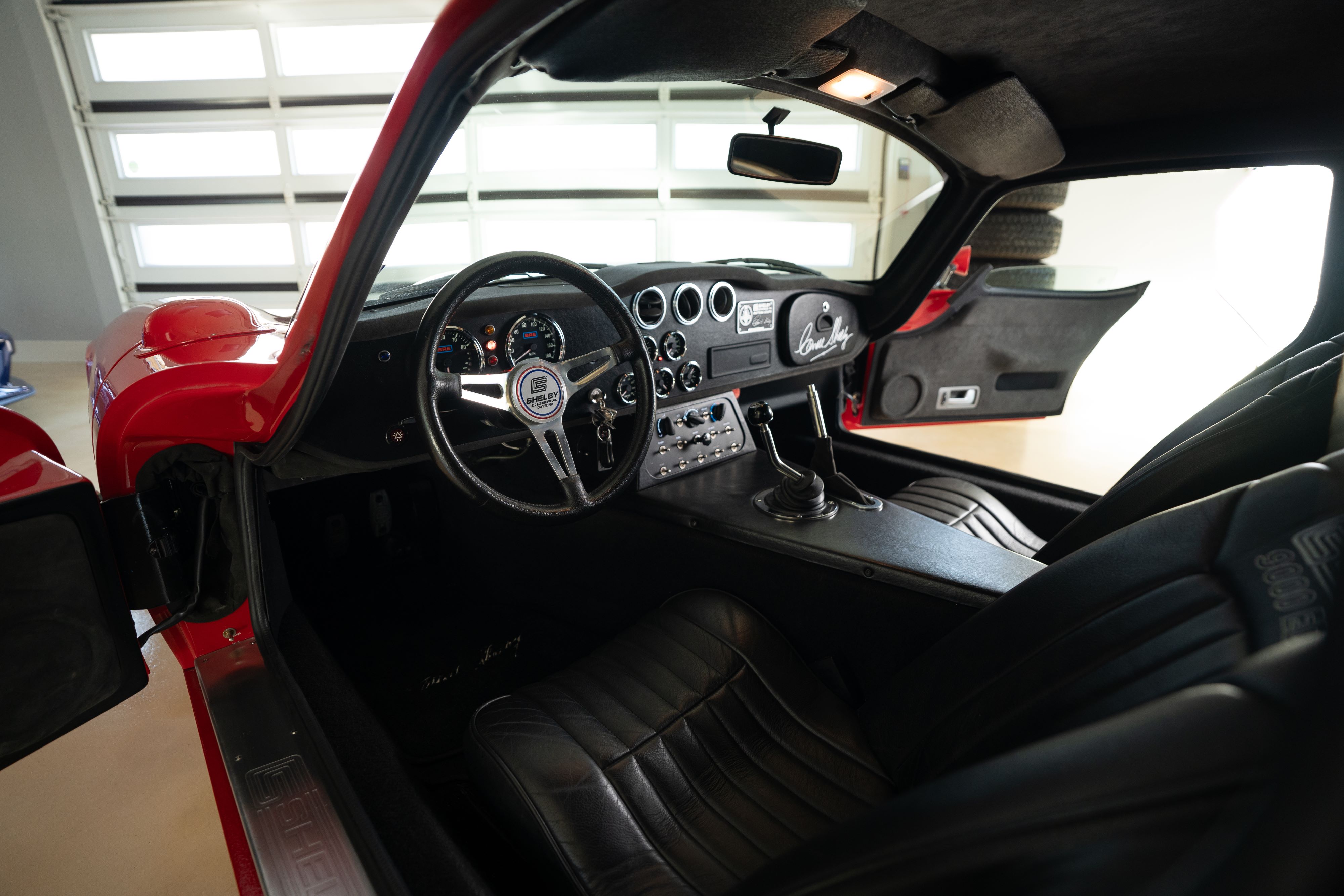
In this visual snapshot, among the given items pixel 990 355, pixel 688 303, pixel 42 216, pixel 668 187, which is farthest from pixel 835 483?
pixel 42 216

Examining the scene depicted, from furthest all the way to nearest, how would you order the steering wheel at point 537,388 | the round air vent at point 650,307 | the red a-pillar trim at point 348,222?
the round air vent at point 650,307 → the steering wheel at point 537,388 → the red a-pillar trim at point 348,222

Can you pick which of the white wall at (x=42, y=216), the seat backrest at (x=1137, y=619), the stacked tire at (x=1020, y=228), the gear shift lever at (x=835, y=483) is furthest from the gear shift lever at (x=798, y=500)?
the white wall at (x=42, y=216)

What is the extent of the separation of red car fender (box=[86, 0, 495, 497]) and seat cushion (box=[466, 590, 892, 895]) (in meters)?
0.67

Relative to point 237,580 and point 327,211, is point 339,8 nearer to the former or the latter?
point 327,211

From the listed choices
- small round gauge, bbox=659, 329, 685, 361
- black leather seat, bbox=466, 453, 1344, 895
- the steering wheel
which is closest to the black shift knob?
small round gauge, bbox=659, 329, 685, 361

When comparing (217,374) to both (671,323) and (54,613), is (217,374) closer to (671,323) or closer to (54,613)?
(54,613)

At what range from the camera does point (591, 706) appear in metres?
1.12

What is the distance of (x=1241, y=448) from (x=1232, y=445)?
13 mm

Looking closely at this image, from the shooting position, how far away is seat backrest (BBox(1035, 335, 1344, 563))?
2.88 feet

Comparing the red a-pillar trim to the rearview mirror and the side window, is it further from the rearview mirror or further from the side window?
the side window

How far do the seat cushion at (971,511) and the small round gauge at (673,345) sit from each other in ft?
2.21

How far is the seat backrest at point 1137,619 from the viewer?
0.49 metres

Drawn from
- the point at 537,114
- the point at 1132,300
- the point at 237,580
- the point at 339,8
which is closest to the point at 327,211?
the point at 339,8

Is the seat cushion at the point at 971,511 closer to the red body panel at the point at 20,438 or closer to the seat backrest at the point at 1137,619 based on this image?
the seat backrest at the point at 1137,619
